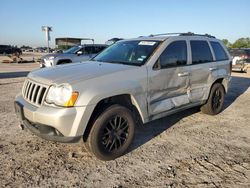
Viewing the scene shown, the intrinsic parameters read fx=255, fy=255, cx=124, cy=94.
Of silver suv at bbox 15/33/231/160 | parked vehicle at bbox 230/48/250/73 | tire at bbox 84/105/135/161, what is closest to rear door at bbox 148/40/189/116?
silver suv at bbox 15/33/231/160

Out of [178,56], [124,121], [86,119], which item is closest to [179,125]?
[178,56]

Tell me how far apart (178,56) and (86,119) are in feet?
7.56

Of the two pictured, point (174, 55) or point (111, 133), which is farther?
point (174, 55)

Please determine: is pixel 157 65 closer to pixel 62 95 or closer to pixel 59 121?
pixel 62 95

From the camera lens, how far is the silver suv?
3.29 m

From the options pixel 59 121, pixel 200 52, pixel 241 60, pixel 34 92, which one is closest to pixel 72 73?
pixel 34 92

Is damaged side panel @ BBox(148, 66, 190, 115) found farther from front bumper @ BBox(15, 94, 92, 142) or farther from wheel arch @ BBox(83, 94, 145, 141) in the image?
front bumper @ BBox(15, 94, 92, 142)

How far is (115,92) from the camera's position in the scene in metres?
3.58

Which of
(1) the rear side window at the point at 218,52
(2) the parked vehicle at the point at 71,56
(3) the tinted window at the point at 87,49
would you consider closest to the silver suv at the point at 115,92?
(1) the rear side window at the point at 218,52

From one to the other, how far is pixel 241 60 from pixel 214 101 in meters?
11.4

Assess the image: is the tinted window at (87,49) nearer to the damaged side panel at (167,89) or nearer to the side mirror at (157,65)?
the damaged side panel at (167,89)

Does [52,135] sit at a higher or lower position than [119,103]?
lower

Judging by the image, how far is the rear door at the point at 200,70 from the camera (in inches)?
199

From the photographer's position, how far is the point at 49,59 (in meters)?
13.4
